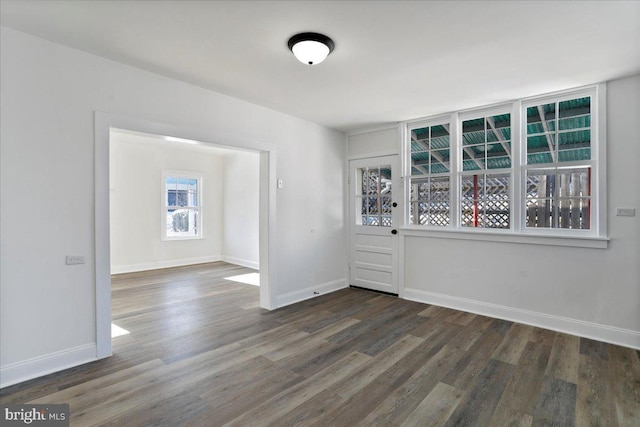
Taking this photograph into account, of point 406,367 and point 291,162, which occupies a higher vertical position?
point 291,162

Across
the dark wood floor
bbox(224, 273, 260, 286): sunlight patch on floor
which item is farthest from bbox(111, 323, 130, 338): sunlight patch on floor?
bbox(224, 273, 260, 286): sunlight patch on floor

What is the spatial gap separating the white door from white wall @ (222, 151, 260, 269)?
2487 mm

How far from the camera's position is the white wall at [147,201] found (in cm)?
662

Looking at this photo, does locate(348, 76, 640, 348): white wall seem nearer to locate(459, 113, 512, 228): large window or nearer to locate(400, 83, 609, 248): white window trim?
locate(400, 83, 609, 248): white window trim

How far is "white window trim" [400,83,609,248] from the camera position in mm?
3408

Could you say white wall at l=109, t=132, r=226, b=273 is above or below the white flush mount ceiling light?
below

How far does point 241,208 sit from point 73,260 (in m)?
4.98

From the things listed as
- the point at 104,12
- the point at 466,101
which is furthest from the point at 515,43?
the point at 104,12

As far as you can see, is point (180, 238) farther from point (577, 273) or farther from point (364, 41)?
point (577, 273)

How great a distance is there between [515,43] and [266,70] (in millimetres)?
2193

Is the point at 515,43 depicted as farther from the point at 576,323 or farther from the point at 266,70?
the point at 576,323

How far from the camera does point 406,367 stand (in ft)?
9.27

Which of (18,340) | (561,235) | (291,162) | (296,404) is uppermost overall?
(291,162)

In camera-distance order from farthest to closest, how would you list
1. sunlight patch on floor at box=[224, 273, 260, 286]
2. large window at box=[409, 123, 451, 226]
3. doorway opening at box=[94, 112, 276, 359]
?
sunlight patch on floor at box=[224, 273, 260, 286]
large window at box=[409, 123, 451, 226]
doorway opening at box=[94, 112, 276, 359]
